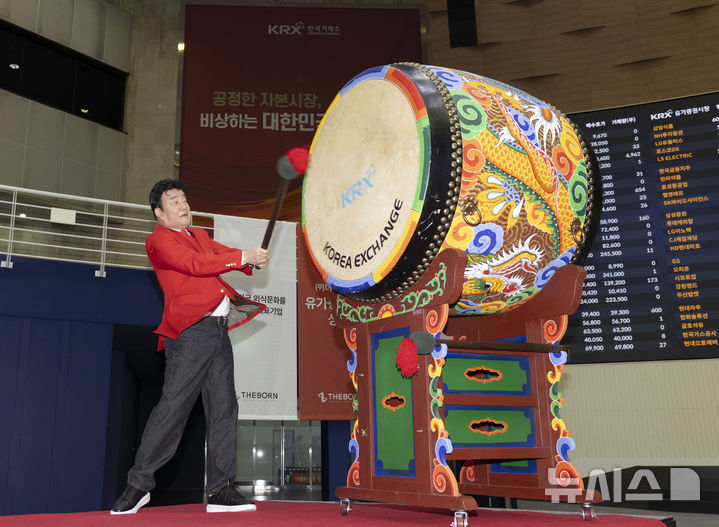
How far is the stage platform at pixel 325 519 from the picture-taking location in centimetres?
210

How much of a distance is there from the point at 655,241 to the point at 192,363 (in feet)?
12.2

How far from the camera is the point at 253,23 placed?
729cm

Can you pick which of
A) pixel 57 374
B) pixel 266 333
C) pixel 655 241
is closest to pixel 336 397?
pixel 266 333

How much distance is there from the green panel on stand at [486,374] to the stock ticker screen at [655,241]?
2474mm

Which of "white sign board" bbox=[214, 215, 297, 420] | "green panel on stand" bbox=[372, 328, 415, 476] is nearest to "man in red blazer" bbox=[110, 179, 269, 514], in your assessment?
"green panel on stand" bbox=[372, 328, 415, 476]

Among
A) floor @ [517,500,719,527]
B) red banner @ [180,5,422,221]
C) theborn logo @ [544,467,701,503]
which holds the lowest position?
floor @ [517,500,719,527]

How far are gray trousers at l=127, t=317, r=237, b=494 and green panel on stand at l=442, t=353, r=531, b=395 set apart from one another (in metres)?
0.91

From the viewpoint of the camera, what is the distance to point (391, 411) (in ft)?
7.77

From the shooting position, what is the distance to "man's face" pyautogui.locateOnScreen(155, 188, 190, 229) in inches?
106

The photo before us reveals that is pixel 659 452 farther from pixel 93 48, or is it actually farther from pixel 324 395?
pixel 93 48

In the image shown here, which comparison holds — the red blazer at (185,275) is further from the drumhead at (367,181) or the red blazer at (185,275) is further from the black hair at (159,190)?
the drumhead at (367,181)

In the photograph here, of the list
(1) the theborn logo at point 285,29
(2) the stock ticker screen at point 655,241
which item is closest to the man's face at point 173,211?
(2) the stock ticker screen at point 655,241

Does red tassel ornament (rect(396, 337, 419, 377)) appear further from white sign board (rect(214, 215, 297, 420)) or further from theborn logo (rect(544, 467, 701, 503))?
theborn logo (rect(544, 467, 701, 503))

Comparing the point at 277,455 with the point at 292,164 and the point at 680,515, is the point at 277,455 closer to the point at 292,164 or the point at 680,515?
the point at 680,515
